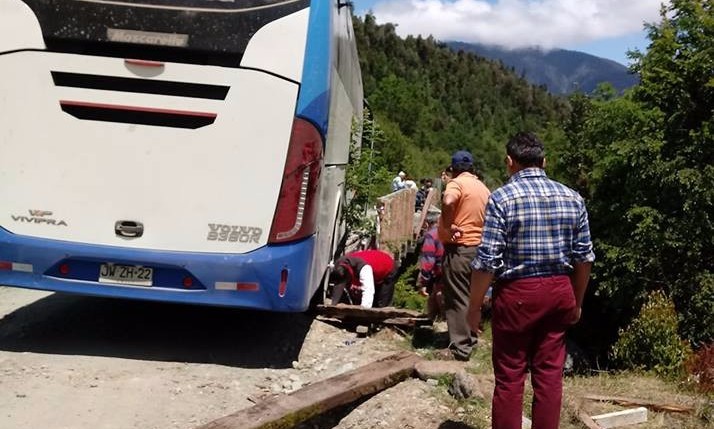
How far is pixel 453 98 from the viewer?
81125mm

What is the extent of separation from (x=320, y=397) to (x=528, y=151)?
208 centimetres

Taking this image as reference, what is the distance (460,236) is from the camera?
6.18 m

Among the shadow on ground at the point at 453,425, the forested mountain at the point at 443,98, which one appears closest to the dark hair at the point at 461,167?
the shadow on ground at the point at 453,425

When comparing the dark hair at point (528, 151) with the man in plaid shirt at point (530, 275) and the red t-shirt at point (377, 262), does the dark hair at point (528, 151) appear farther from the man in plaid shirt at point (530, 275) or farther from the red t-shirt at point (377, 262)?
the red t-shirt at point (377, 262)

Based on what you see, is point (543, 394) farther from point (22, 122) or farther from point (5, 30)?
point (5, 30)

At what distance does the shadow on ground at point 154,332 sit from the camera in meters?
6.06

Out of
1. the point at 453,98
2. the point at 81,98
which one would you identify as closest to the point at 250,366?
the point at 81,98

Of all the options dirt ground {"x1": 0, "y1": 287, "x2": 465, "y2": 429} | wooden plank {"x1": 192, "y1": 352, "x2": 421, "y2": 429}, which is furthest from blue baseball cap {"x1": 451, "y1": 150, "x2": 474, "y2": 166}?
dirt ground {"x1": 0, "y1": 287, "x2": 465, "y2": 429}

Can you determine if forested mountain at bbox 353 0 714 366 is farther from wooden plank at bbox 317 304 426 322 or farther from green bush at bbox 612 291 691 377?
wooden plank at bbox 317 304 426 322

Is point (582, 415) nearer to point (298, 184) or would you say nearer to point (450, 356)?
point (450, 356)

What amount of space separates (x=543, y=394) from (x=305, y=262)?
2.26 metres

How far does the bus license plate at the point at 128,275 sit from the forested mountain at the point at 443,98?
41847mm

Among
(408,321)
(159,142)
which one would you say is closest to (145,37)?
(159,142)

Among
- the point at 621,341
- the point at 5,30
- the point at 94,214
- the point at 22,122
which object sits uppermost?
the point at 5,30
